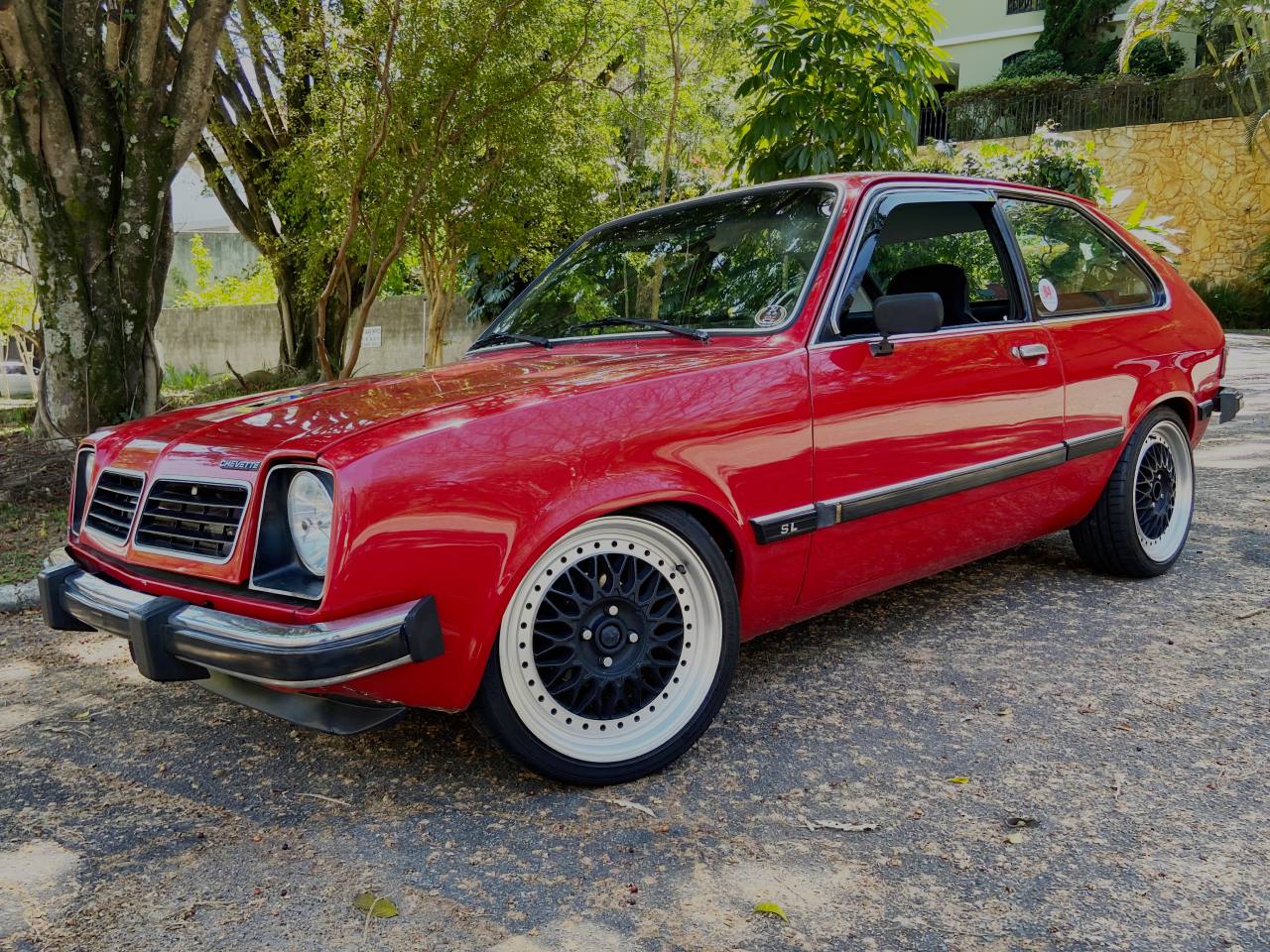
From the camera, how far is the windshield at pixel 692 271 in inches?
125

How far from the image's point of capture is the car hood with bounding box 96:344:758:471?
94.2 inches

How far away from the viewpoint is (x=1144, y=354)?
4.12 m

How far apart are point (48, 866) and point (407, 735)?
928 millimetres

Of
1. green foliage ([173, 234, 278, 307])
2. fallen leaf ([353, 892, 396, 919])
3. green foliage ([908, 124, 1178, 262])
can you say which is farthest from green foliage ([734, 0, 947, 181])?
green foliage ([173, 234, 278, 307])

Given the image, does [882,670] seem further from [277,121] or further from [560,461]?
[277,121]

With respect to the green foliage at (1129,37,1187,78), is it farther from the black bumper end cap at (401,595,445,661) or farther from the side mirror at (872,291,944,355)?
the black bumper end cap at (401,595,445,661)

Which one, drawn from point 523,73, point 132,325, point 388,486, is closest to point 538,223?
point 523,73

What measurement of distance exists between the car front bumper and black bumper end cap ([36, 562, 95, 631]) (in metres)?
0.40

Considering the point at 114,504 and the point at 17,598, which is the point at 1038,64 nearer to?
the point at 17,598

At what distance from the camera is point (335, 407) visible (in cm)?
265

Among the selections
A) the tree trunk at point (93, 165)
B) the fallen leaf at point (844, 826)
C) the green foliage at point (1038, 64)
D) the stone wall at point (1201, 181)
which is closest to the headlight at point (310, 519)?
the fallen leaf at point (844, 826)

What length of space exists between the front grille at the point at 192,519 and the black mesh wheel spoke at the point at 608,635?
0.75 metres

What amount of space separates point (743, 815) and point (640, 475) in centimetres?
86

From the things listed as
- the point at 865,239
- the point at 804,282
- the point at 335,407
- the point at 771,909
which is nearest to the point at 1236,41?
the point at 865,239
